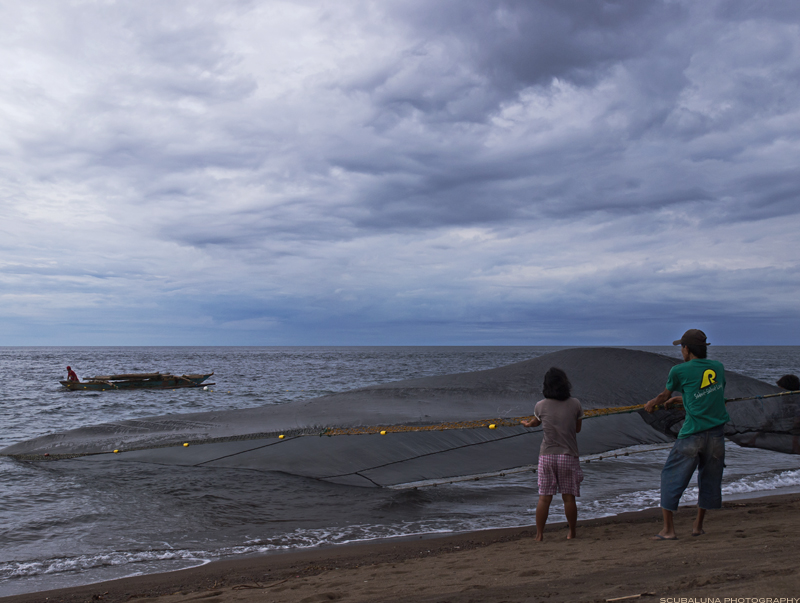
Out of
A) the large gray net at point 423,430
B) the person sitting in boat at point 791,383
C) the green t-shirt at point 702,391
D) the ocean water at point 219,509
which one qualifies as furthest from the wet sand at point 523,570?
the person sitting in boat at point 791,383

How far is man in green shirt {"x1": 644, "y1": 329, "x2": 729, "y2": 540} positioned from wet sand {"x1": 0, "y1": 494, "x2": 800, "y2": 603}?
0.41 m

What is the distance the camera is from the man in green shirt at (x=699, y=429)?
4.35 m

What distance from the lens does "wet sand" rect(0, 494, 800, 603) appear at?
124 inches

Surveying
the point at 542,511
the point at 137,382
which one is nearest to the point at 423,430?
the point at 542,511

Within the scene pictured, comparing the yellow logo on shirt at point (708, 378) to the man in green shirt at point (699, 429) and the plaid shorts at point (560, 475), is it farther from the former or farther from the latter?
the plaid shorts at point (560, 475)

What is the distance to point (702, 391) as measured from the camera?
4.35 meters

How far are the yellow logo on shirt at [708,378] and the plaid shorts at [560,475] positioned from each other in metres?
1.19

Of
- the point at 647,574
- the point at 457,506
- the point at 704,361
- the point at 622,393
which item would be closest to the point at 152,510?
the point at 457,506

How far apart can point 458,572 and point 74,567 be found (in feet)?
13.4

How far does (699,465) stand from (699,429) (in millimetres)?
360

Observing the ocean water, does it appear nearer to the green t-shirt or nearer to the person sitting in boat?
the person sitting in boat

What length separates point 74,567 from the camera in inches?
218

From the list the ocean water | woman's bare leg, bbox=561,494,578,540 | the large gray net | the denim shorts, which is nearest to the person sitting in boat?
the large gray net

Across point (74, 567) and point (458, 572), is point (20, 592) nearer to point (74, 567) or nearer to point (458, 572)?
point (74, 567)
